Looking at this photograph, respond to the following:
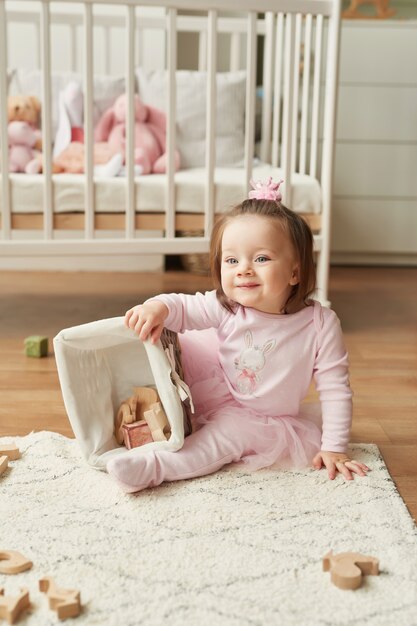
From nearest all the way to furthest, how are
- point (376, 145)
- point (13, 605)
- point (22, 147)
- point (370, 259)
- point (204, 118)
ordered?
point (13, 605) < point (22, 147) < point (204, 118) < point (376, 145) < point (370, 259)

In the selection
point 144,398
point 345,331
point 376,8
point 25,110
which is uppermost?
point 376,8

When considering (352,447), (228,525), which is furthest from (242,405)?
(228,525)

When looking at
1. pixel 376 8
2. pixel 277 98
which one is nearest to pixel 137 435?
pixel 277 98

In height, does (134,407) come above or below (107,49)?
below

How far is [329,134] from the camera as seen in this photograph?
6.98 feet

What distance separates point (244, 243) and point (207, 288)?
4.92 feet

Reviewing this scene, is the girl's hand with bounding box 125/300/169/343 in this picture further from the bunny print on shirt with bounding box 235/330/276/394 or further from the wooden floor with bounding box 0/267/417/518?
the wooden floor with bounding box 0/267/417/518

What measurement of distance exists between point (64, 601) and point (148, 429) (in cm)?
43

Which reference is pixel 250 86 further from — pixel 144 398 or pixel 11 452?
pixel 11 452

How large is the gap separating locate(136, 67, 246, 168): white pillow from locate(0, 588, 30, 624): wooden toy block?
78.3 inches

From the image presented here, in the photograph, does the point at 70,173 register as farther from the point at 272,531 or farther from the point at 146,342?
the point at 272,531

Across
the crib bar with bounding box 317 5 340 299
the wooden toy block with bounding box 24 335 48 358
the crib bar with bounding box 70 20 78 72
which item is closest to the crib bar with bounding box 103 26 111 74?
the crib bar with bounding box 70 20 78 72

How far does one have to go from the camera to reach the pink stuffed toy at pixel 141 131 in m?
2.50

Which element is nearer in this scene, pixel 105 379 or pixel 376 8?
pixel 105 379
